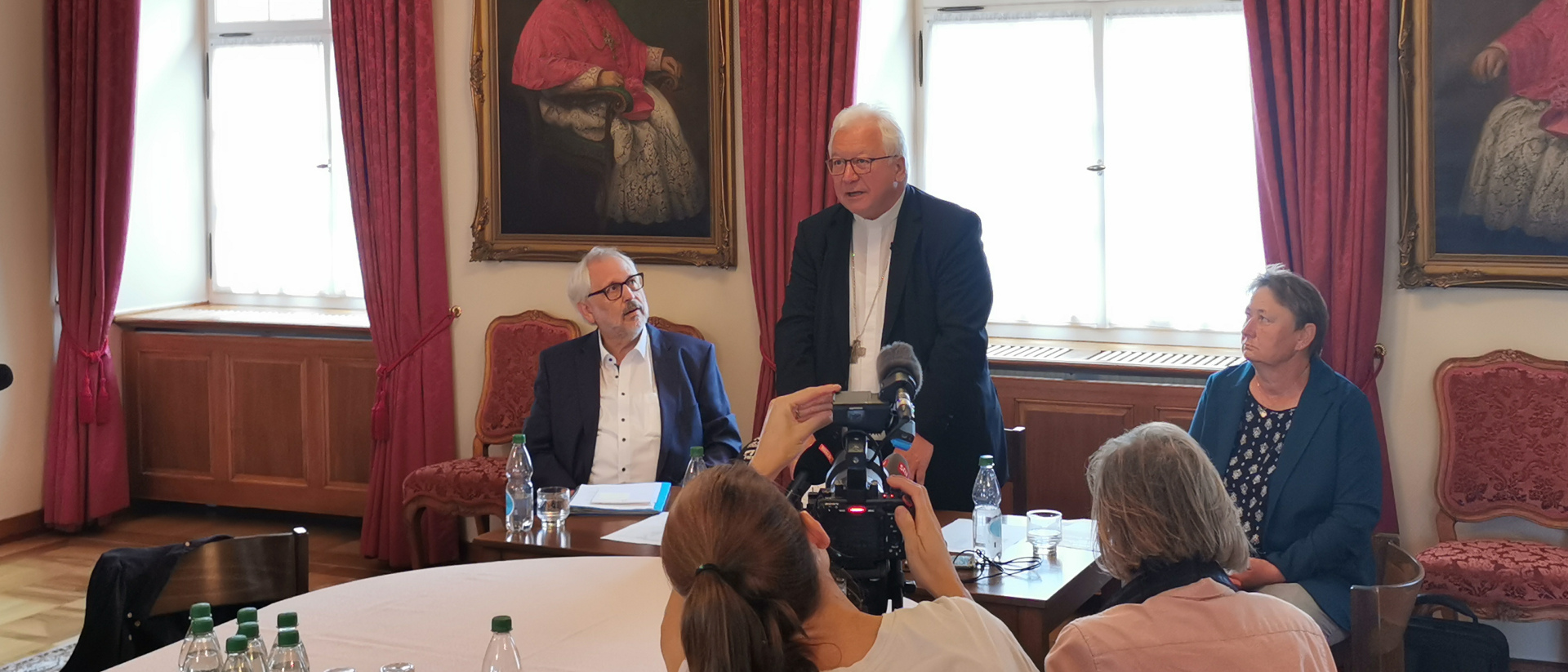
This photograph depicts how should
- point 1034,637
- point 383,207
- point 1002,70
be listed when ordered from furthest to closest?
1. point 383,207
2. point 1002,70
3. point 1034,637

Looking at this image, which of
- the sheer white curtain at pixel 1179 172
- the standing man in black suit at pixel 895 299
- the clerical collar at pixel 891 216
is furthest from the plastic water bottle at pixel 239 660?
the sheer white curtain at pixel 1179 172

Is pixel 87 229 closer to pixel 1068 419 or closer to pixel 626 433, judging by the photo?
pixel 626 433

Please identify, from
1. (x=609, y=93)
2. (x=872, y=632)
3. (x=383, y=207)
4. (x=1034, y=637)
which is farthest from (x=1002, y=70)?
(x=872, y=632)

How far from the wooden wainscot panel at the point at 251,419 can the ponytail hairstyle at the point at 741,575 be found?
15.3ft

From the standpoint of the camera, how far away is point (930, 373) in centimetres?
352

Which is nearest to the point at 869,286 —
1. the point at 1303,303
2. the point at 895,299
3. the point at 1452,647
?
the point at 895,299

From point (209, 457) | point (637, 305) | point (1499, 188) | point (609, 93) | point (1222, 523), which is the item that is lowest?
point (209, 457)

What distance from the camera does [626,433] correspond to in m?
4.00

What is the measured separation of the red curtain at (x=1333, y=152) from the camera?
168 inches

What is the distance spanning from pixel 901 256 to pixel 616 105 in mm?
2204

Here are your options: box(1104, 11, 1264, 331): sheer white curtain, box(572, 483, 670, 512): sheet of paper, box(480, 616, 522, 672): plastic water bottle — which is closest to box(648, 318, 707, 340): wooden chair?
box(1104, 11, 1264, 331): sheer white curtain

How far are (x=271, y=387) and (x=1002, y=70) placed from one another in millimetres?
3542

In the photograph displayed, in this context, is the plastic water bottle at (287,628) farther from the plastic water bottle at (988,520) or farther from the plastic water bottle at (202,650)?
the plastic water bottle at (988,520)

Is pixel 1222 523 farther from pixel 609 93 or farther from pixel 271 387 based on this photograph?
pixel 271 387
